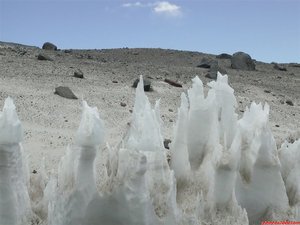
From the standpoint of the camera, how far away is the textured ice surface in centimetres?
473

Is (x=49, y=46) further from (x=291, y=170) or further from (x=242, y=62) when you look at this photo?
(x=291, y=170)

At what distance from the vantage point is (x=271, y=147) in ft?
18.7

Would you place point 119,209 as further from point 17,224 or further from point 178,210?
point 17,224

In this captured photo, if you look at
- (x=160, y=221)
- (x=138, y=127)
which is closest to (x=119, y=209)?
(x=160, y=221)

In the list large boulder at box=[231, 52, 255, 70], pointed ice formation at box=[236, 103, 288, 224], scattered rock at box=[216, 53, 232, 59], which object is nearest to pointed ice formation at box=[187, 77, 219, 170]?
pointed ice formation at box=[236, 103, 288, 224]

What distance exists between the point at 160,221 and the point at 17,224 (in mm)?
1262

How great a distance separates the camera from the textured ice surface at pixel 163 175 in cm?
473

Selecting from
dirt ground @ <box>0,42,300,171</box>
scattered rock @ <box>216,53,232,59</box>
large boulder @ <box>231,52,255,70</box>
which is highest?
scattered rock @ <box>216,53,232,59</box>

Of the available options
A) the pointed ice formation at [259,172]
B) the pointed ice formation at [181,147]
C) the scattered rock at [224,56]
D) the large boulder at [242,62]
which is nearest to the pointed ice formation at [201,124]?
the pointed ice formation at [181,147]

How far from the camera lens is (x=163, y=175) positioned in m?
5.08

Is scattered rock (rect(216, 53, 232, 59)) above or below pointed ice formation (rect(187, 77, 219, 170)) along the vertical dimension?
above

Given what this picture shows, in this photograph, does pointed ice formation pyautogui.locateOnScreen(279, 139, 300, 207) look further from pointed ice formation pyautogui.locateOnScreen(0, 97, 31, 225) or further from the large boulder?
the large boulder

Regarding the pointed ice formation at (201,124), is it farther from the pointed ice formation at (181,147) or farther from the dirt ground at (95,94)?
the dirt ground at (95,94)

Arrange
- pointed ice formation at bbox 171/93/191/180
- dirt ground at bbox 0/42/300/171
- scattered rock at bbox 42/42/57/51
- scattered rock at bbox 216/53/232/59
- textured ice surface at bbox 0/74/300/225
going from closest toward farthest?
textured ice surface at bbox 0/74/300/225
pointed ice formation at bbox 171/93/191/180
dirt ground at bbox 0/42/300/171
scattered rock at bbox 42/42/57/51
scattered rock at bbox 216/53/232/59
